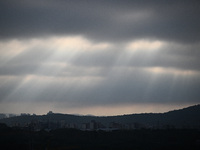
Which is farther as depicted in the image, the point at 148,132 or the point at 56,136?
the point at 148,132

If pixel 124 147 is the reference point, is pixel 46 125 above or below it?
above

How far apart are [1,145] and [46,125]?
96.0m

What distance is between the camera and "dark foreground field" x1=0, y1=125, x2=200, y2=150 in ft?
339

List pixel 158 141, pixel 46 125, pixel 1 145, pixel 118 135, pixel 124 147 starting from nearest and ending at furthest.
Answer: pixel 1 145 < pixel 124 147 < pixel 158 141 < pixel 118 135 < pixel 46 125

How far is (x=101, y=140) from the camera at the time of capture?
401 ft

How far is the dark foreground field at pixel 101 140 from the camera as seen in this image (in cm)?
10344

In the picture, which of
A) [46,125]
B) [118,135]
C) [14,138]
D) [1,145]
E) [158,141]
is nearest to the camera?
[1,145]

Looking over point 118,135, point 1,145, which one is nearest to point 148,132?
point 118,135

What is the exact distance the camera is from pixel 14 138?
113 metres

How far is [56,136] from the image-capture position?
409 ft

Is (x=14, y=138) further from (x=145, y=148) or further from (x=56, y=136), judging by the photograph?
(x=145, y=148)

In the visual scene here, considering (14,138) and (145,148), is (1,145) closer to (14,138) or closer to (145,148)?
(14,138)

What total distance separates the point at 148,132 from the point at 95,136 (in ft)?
65.9

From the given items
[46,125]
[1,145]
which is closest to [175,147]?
[1,145]
